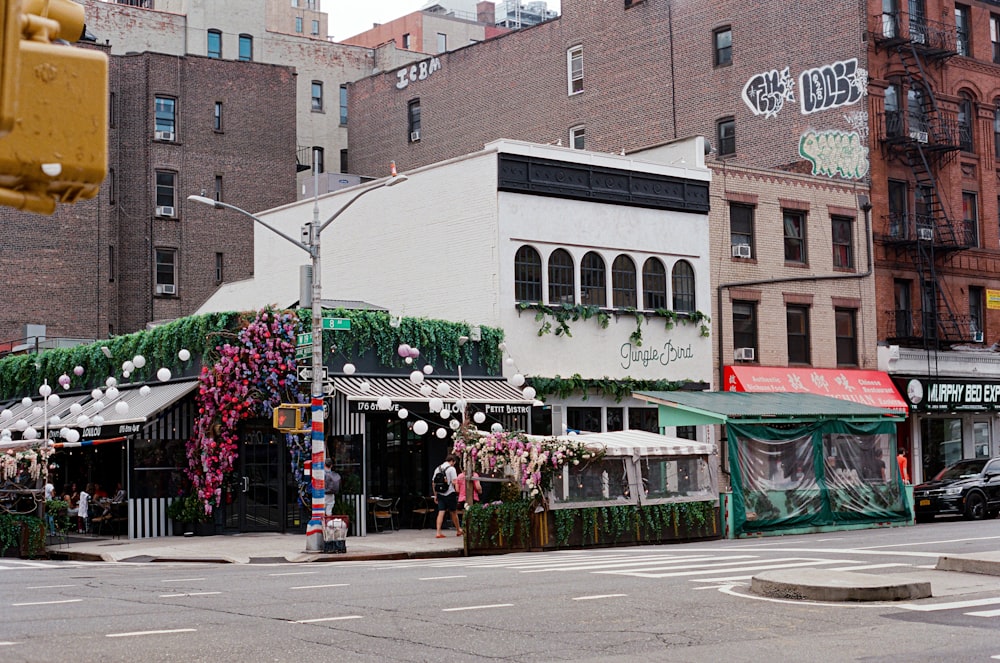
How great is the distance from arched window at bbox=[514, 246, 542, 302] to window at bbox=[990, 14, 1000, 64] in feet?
72.0

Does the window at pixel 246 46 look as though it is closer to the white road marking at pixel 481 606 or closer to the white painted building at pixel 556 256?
the white painted building at pixel 556 256

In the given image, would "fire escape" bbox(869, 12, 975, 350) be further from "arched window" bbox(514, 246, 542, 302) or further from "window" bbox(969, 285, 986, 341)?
"arched window" bbox(514, 246, 542, 302)

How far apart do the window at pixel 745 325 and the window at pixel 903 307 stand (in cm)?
593

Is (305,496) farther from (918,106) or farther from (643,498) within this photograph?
(918,106)

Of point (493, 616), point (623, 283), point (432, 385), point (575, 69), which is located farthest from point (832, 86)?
point (493, 616)

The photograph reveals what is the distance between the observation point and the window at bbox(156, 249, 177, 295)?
170 feet

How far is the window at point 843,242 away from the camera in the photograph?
38.2 meters

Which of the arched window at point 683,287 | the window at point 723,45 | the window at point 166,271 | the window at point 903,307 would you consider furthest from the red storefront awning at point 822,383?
the window at point 166,271

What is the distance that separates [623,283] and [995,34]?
789 inches

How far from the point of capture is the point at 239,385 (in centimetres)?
2789

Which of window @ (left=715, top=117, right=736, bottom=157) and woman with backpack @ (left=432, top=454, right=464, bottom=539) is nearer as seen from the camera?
woman with backpack @ (left=432, top=454, right=464, bottom=539)

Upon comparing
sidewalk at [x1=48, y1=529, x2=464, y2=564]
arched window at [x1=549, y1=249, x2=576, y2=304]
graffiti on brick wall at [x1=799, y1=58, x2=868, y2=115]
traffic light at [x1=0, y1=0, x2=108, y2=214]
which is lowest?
sidewalk at [x1=48, y1=529, x2=464, y2=564]

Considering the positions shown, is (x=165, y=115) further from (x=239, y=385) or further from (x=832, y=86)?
(x=832, y=86)

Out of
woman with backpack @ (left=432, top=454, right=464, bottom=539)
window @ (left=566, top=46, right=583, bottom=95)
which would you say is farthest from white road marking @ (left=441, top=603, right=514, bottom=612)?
window @ (left=566, top=46, right=583, bottom=95)
